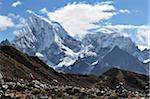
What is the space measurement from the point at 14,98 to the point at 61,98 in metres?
6.40

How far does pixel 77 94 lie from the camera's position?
61938mm

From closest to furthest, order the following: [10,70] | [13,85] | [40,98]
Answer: [40,98]
[13,85]
[10,70]

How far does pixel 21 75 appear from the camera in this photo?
655 ft

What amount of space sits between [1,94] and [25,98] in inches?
132

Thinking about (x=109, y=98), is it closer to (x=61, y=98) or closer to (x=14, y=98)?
(x=61, y=98)

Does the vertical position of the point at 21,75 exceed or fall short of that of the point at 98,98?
it exceeds it

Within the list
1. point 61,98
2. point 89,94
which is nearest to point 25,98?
point 61,98

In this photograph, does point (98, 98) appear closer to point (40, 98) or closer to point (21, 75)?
point (40, 98)

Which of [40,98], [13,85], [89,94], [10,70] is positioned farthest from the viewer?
[10,70]

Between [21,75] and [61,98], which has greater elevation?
[21,75]

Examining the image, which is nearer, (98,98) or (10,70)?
(98,98)

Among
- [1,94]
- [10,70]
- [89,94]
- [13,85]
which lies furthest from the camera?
[10,70]

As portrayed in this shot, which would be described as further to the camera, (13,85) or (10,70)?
(10,70)

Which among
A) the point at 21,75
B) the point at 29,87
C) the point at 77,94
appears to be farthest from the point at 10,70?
the point at 77,94
